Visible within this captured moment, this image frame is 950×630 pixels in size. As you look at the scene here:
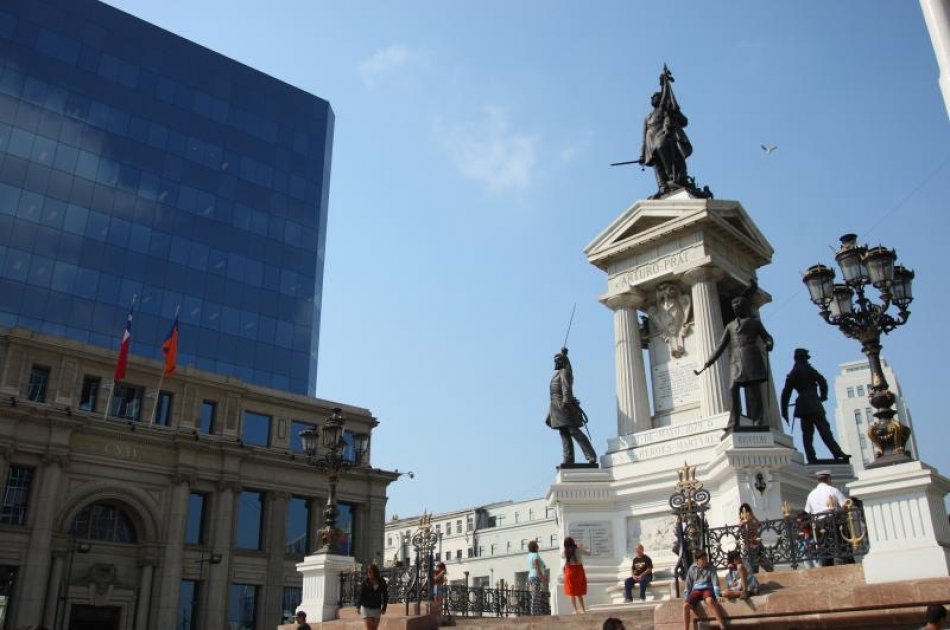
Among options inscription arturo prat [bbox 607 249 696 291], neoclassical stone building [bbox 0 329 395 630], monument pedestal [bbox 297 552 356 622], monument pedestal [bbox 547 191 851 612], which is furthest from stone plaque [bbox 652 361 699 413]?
neoclassical stone building [bbox 0 329 395 630]

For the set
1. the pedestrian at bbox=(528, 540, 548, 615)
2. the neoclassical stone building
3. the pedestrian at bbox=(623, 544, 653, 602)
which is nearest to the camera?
the pedestrian at bbox=(623, 544, 653, 602)

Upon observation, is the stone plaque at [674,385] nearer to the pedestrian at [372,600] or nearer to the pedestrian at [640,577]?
the pedestrian at [640,577]

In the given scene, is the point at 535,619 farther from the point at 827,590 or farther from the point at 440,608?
the point at 827,590

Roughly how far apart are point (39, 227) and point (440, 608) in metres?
42.4

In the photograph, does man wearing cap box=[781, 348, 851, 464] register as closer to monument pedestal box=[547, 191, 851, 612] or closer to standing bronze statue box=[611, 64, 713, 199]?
monument pedestal box=[547, 191, 851, 612]

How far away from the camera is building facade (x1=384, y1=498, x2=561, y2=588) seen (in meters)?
76.1

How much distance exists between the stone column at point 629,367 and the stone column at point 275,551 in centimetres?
3125

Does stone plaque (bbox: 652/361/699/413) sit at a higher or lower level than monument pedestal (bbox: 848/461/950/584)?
higher

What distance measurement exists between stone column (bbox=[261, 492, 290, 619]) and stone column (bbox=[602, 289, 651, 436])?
31.2m

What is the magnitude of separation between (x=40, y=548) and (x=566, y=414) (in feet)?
97.0

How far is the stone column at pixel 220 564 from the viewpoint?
136 ft

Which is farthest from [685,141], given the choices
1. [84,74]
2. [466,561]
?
[466,561]

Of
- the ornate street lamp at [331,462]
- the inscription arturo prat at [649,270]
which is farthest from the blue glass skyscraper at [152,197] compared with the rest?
the inscription arturo prat at [649,270]

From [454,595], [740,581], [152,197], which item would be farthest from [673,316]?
[152,197]
